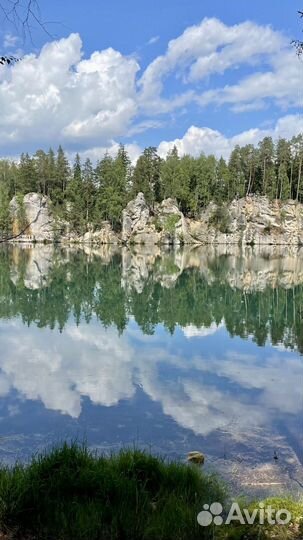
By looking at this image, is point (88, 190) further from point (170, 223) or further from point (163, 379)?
point (163, 379)

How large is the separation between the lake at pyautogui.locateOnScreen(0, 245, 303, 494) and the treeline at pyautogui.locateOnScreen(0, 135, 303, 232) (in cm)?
8063

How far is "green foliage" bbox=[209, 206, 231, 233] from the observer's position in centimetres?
10619

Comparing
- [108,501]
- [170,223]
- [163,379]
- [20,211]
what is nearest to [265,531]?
[108,501]

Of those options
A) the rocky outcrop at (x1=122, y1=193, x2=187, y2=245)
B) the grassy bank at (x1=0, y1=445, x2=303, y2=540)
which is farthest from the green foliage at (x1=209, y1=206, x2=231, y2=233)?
the grassy bank at (x1=0, y1=445, x2=303, y2=540)

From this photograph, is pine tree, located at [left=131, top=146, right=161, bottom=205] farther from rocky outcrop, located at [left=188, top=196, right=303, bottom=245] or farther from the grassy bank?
the grassy bank

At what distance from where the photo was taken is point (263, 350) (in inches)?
669

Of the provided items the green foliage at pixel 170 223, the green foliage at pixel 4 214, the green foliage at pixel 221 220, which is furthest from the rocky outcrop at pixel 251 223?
the green foliage at pixel 4 214

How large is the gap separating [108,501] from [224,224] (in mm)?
103359

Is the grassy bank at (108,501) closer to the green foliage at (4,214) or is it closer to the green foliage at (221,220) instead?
the green foliage at (4,214)

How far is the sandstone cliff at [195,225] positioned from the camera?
103 m

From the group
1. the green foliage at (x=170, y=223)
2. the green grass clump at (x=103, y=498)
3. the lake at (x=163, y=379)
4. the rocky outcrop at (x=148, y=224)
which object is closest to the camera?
the green grass clump at (x=103, y=498)

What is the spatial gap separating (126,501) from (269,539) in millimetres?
1513

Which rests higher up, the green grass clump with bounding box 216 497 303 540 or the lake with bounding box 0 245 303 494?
the green grass clump with bounding box 216 497 303 540

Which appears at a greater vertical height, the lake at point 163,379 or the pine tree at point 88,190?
the pine tree at point 88,190
